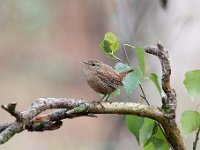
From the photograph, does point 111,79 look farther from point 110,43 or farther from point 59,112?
point 59,112

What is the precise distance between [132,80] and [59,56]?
424cm

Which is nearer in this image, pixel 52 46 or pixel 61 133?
pixel 61 133

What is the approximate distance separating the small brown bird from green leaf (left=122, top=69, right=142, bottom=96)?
0.30 feet

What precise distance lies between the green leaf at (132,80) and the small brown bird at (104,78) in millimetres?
92

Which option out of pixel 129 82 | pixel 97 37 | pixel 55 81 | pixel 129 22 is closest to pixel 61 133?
pixel 55 81

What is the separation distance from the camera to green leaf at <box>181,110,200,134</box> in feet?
2.65

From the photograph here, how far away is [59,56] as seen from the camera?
502cm

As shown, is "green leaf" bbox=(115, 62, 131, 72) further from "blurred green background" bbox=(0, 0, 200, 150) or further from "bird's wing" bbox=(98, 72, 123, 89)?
"blurred green background" bbox=(0, 0, 200, 150)

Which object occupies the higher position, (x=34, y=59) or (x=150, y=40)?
(x=34, y=59)

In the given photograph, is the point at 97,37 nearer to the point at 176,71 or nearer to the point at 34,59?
the point at 34,59

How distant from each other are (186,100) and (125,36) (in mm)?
386

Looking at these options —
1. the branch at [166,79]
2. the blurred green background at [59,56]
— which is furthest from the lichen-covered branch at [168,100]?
the blurred green background at [59,56]

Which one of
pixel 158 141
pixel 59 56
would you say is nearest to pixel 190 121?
pixel 158 141

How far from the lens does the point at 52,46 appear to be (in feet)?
17.0
